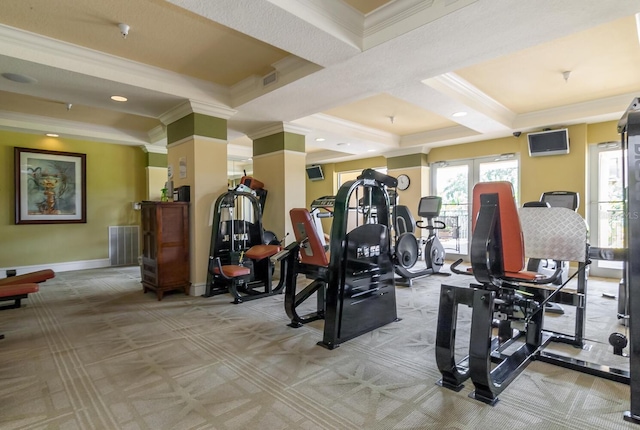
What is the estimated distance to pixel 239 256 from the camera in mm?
5043

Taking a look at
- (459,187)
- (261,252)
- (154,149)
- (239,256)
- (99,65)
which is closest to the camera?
(99,65)

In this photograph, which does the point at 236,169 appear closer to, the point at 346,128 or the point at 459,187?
the point at 346,128

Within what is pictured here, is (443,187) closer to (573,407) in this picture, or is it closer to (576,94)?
(576,94)

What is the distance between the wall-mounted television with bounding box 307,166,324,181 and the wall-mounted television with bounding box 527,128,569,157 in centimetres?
626

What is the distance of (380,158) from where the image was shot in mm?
9984

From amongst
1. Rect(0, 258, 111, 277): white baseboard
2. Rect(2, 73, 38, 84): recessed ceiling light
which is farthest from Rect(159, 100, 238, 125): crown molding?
Rect(0, 258, 111, 277): white baseboard

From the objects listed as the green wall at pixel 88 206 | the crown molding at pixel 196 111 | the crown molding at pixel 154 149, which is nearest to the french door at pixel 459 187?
the crown molding at pixel 196 111

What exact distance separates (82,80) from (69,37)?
565 mm

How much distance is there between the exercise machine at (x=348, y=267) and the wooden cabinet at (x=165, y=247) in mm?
2143

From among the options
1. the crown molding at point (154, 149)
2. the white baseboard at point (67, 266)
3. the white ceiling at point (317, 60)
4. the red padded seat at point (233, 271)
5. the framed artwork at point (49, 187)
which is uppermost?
the white ceiling at point (317, 60)

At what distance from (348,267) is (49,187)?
23.0 ft

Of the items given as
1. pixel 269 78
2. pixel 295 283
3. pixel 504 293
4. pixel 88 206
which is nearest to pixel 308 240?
pixel 295 283

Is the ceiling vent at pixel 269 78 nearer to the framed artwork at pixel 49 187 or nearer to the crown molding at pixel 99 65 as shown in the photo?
the crown molding at pixel 99 65

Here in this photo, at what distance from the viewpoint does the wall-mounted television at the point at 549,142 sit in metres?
6.20
